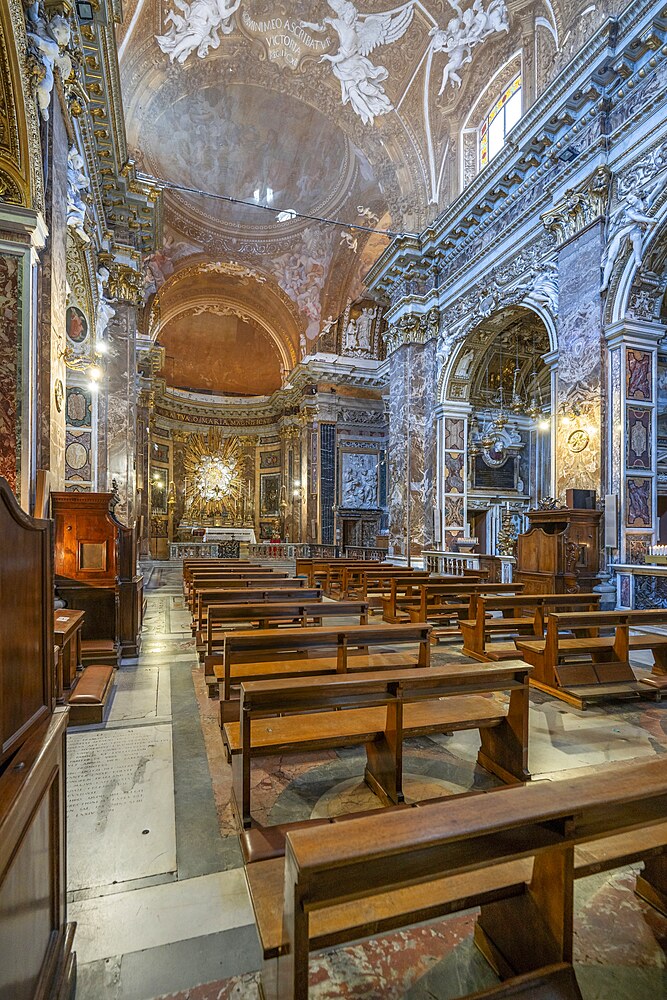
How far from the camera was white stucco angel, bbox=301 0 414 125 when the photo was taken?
1175cm

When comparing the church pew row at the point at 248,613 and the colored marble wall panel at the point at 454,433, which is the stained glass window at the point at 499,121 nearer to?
the colored marble wall panel at the point at 454,433

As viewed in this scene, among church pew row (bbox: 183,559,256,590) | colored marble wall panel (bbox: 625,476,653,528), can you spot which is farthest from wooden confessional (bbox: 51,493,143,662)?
colored marble wall panel (bbox: 625,476,653,528)

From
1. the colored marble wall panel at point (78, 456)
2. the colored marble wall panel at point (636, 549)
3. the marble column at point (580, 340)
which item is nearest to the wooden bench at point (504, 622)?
the colored marble wall panel at point (636, 549)

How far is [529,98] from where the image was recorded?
1038 cm

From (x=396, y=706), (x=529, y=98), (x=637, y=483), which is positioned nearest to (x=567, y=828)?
(x=396, y=706)

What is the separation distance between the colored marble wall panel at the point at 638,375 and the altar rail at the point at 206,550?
50.1 feet

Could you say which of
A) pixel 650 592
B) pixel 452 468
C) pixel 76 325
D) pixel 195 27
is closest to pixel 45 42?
pixel 76 325

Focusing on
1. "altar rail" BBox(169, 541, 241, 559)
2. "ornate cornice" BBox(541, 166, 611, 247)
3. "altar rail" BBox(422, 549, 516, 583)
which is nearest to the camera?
"ornate cornice" BBox(541, 166, 611, 247)

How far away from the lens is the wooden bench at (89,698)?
12.2ft

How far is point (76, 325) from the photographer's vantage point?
8484 millimetres

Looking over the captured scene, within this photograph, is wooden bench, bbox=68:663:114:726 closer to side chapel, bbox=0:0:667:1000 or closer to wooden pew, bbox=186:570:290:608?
side chapel, bbox=0:0:667:1000

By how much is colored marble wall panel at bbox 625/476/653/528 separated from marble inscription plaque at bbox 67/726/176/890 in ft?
25.2

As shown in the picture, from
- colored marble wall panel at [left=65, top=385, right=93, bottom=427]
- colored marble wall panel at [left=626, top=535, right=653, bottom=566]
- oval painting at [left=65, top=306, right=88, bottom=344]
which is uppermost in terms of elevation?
oval painting at [left=65, top=306, right=88, bottom=344]

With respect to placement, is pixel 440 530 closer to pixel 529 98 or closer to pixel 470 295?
pixel 470 295
